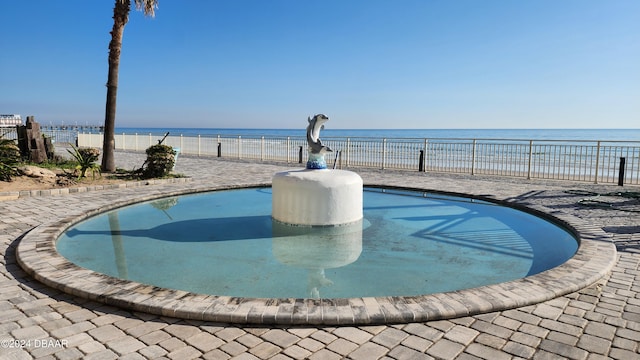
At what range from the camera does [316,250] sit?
565 cm

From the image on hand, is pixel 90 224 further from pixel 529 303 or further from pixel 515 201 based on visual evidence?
pixel 515 201

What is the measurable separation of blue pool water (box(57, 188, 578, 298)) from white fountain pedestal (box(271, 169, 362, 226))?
0.60 ft

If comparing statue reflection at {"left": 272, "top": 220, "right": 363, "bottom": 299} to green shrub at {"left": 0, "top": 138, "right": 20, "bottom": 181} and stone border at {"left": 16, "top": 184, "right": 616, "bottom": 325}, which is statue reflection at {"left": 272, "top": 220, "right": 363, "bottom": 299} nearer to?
stone border at {"left": 16, "top": 184, "right": 616, "bottom": 325}

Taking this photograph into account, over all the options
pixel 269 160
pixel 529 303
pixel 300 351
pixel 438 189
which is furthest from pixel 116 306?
pixel 269 160

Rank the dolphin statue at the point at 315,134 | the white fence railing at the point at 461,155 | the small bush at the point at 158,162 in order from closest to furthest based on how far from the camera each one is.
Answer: the dolphin statue at the point at 315,134 < the small bush at the point at 158,162 < the white fence railing at the point at 461,155

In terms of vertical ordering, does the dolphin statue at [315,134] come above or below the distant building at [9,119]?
below

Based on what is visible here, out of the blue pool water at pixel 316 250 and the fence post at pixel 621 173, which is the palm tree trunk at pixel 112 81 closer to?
the blue pool water at pixel 316 250

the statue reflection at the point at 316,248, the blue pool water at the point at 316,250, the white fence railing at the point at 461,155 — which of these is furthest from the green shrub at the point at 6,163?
the white fence railing at the point at 461,155

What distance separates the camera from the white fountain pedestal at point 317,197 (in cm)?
657

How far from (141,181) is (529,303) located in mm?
9898

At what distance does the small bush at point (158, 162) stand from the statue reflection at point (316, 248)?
603 centimetres

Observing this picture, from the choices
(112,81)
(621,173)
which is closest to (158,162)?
(112,81)

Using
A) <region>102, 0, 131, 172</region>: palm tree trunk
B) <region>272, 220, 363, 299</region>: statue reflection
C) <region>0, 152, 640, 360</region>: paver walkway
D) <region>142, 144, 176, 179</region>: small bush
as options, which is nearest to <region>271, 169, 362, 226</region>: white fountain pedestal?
<region>272, 220, 363, 299</region>: statue reflection

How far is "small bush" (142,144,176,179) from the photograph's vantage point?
38.2 ft
